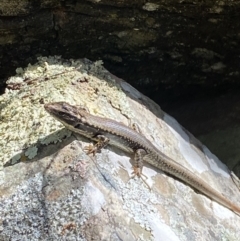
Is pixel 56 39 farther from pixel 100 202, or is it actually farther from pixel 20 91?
pixel 100 202

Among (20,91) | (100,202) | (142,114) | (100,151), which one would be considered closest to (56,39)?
(20,91)

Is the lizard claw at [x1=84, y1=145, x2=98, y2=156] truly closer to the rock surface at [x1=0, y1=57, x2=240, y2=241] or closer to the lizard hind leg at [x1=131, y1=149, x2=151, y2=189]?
the rock surface at [x1=0, y1=57, x2=240, y2=241]

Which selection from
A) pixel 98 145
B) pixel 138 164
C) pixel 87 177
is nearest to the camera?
pixel 87 177

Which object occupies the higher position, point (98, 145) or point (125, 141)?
point (98, 145)

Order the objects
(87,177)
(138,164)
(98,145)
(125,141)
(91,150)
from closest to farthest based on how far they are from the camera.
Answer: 1. (87,177)
2. (91,150)
3. (98,145)
4. (138,164)
5. (125,141)

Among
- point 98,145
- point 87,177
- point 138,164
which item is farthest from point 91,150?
point 138,164

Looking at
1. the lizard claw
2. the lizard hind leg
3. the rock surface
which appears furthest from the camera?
the lizard hind leg

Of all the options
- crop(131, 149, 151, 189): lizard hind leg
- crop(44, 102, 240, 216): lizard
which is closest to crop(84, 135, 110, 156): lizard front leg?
crop(44, 102, 240, 216): lizard

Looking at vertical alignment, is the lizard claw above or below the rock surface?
above

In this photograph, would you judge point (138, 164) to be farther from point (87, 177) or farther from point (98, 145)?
point (87, 177)
